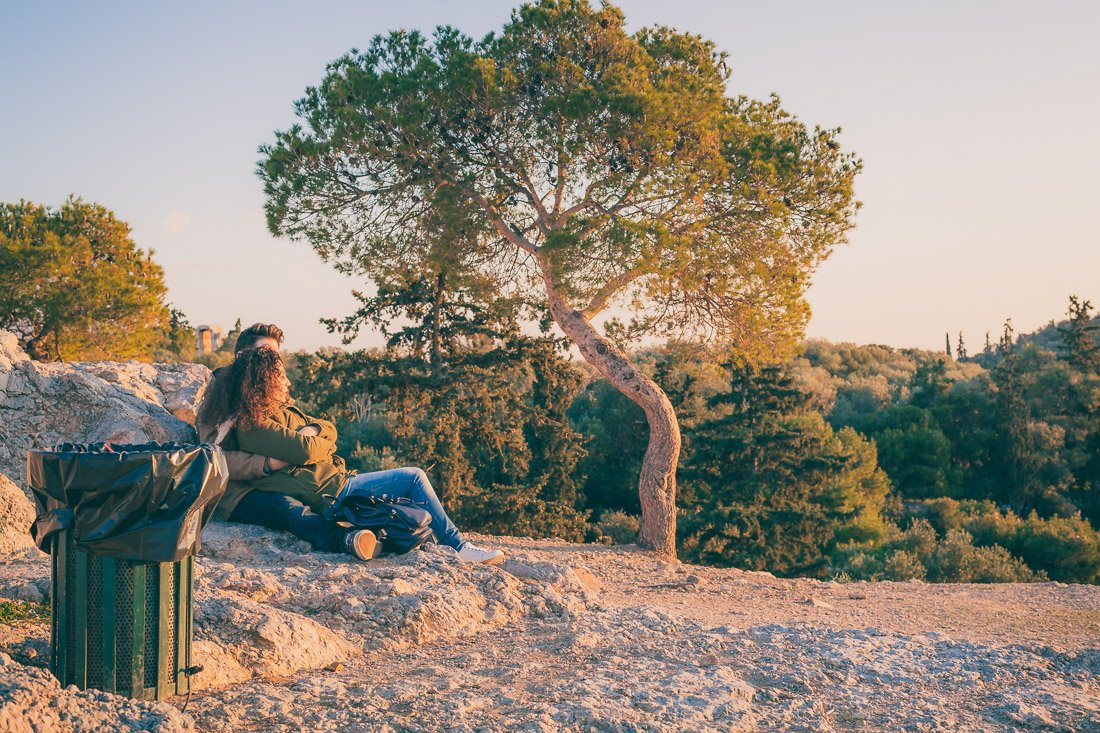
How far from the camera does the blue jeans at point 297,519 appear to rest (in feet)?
18.2

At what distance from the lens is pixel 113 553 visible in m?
3.12

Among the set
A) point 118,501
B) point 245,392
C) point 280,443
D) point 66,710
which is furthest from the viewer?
point 280,443

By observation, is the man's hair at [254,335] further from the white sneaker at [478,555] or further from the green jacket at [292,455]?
the white sneaker at [478,555]

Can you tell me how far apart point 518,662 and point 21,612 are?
2.24m

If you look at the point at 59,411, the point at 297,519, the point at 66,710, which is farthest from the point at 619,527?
the point at 66,710

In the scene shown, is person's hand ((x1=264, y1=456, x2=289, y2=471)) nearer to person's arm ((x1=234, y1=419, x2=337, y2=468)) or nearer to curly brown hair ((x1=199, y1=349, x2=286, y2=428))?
person's arm ((x1=234, y1=419, x2=337, y2=468))

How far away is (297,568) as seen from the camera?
512cm

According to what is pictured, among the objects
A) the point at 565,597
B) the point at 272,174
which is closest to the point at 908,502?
the point at 272,174

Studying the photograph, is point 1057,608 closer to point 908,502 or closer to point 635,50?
point 635,50

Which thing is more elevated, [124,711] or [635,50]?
[635,50]

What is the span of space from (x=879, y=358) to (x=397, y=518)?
134ft

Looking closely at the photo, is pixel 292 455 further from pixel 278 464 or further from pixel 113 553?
pixel 113 553

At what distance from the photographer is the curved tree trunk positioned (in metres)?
10.8

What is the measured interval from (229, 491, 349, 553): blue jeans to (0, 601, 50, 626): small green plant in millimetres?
1576
